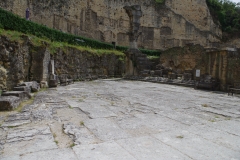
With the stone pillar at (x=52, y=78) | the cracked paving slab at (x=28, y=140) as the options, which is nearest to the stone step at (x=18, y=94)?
the cracked paving slab at (x=28, y=140)

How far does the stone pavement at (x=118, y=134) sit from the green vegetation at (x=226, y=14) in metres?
35.7

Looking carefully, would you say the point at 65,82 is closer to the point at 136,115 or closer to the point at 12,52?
the point at 12,52

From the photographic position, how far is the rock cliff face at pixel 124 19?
21.5 m

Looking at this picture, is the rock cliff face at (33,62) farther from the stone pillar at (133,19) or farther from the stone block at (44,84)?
the stone pillar at (133,19)

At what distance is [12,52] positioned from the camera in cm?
615

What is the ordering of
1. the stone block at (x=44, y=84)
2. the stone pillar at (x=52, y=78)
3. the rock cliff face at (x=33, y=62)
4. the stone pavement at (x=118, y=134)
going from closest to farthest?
1. the stone pavement at (x=118, y=134)
2. the rock cliff face at (x=33, y=62)
3. the stone block at (x=44, y=84)
4. the stone pillar at (x=52, y=78)

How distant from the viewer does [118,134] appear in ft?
8.82

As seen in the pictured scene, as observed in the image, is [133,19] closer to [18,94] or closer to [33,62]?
[33,62]

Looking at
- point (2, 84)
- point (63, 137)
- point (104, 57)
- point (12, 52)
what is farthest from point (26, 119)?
point (104, 57)

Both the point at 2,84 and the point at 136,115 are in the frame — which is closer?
the point at 136,115

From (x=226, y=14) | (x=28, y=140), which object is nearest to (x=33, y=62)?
(x=28, y=140)

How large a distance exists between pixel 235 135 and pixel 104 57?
12.0 metres

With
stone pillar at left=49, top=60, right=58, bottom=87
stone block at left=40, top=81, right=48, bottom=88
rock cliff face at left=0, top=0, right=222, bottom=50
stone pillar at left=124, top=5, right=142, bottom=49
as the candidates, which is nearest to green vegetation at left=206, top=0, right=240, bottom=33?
rock cliff face at left=0, top=0, right=222, bottom=50

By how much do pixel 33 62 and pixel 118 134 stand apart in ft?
18.9
